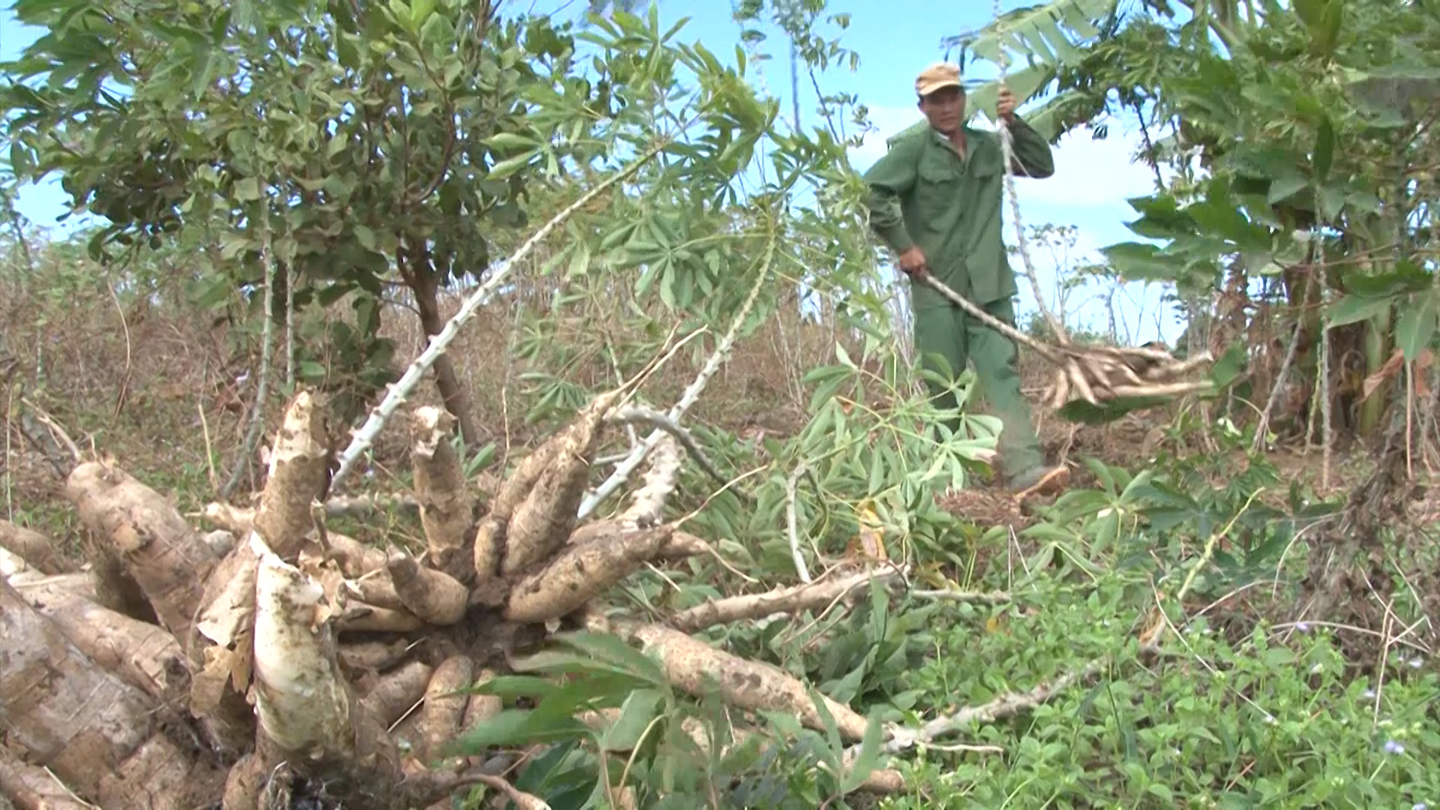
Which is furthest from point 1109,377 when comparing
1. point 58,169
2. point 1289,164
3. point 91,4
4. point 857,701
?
point 58,169

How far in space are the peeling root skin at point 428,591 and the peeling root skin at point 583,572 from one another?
108 millimetres

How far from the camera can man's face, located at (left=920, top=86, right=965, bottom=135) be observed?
459 centimetres

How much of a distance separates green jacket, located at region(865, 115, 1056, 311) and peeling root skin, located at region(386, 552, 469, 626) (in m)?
2.90

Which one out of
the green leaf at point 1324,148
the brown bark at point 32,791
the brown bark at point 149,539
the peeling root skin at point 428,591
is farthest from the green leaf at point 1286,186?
the brown bark at point 32,791

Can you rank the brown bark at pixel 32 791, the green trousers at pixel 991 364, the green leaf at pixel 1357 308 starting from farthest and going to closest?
the green trousers at pixel 991 364
the green leaf at pixel 1357 308
the brown bark at pixel 32 791

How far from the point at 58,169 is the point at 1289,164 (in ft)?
11.3

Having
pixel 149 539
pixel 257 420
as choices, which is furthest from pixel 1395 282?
pixel 257 420

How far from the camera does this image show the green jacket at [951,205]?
4617mm

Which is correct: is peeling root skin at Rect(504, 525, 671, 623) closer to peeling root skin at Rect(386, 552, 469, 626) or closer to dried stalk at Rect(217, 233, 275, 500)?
peeling root skin at Rect(386, 552, 469, 626)

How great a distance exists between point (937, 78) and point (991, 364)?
1.11 m

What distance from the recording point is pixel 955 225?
15.5 ft

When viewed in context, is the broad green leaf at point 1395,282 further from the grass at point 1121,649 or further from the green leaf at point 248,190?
the green leaf at point 248,190

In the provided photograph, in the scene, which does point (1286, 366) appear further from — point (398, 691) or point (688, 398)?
point (398, 691)

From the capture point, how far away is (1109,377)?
2.79 meters
